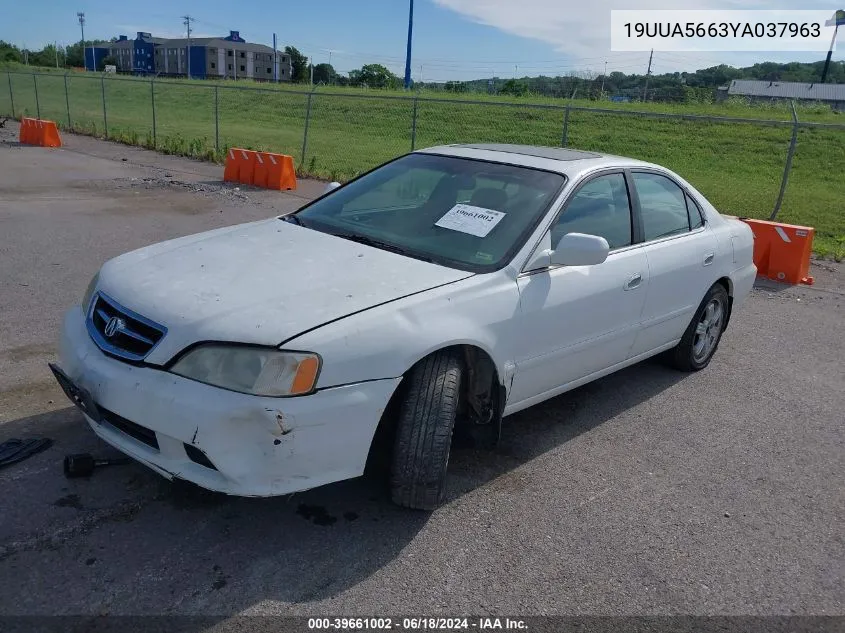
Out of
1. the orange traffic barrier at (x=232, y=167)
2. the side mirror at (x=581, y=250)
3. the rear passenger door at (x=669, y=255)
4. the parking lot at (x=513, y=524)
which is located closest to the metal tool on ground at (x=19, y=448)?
the parking lot at (x=513, y=524)

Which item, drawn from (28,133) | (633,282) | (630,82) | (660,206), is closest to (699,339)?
(660,206)

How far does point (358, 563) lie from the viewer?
9.45 feet

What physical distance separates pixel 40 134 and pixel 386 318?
20635mm

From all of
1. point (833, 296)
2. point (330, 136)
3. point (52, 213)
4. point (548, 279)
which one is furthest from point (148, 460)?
point (330, 136)

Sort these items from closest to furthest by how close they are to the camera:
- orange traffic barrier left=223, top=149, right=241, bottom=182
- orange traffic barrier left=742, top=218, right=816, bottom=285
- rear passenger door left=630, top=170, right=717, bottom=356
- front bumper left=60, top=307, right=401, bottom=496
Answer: front bumper left=60, top=307, right=401, bottom=496
rear passenger door left=630, top=170, right=717, bottom=356
orange traffic barrier left=742, top=218, right=816, bottom=285
orange traffic barrier left=223, top=149, right=241, bottom=182

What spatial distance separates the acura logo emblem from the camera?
2990 mm

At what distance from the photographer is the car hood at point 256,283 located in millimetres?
2785

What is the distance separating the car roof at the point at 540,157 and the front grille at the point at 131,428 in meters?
2.53

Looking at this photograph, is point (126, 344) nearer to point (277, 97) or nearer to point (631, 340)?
point (631, 340)

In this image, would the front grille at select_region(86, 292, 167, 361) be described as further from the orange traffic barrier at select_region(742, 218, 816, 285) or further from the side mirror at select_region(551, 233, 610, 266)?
the orange traffic barrier at select_region(742, 218, 816, 285)

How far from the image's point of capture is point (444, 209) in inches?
156

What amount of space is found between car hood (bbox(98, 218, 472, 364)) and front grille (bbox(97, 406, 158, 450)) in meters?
0.29

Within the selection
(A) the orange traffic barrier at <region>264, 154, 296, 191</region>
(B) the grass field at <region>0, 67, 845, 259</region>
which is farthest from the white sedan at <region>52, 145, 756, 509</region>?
(A) the orange traffic barrier at <region>264, 154, 296, 191</region>

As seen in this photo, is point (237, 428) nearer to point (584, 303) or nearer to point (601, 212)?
point (584, 303)
